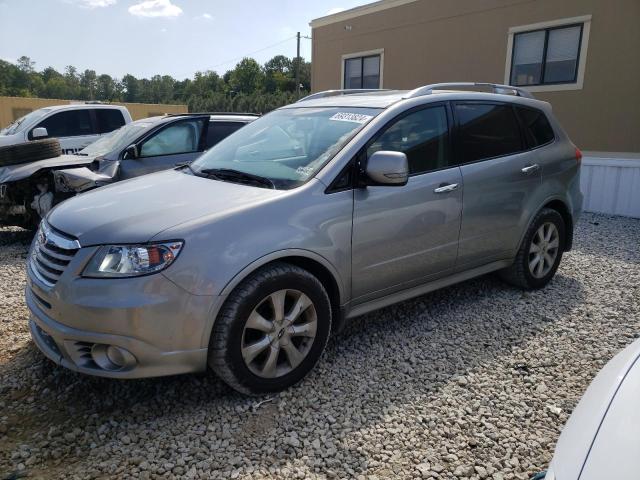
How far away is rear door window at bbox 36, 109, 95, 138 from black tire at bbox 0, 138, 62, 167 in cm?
319

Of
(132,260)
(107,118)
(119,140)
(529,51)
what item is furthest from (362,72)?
(132,260)

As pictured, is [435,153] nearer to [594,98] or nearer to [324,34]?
[594,98]

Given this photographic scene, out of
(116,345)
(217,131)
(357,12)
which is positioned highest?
(357,12)

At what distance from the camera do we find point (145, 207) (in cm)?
277

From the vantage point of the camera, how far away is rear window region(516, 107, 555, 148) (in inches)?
168

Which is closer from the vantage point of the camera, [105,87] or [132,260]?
[132,260]

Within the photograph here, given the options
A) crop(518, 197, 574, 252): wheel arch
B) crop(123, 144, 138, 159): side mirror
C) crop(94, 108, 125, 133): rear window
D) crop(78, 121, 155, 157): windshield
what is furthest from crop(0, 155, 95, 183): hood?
crop(518, 197, 574, 252): wheel arch

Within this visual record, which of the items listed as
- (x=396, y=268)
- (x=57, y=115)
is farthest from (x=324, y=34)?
(x=396, y=268)

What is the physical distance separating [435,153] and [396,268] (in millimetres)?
920

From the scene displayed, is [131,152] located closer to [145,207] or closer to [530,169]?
[145,207]

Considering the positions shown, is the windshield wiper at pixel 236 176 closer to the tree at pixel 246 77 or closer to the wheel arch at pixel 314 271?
the wheel arch at pixel 314 271

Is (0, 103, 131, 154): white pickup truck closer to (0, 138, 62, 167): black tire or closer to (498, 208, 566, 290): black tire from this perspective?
(0, 138, 62, 167): black tire

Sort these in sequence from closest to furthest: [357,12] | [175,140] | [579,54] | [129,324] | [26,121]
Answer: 1. [129,324]
2. [175,140]
3. [26,121]
4. [579,54]
5. [357,12]

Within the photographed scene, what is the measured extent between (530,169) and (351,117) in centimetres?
175
